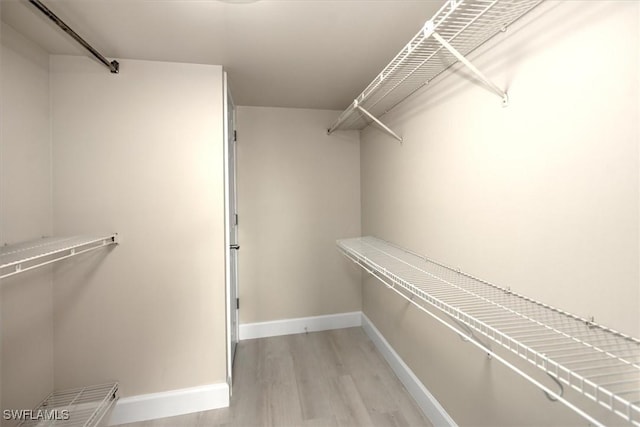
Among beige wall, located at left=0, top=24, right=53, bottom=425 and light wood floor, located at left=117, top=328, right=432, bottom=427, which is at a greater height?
beige wall, located at left=0, top=24, right=53, bottom=425

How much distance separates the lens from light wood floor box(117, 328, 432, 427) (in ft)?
5.63

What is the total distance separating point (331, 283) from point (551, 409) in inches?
81.0

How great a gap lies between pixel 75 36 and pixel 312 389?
2.56 m

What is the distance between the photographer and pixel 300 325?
2.79 m

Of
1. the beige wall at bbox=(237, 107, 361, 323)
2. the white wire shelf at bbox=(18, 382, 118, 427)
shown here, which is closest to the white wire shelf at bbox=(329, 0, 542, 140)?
the beige wall at bbox=(237, 107, 361, 323)

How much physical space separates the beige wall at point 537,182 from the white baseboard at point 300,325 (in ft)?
3.98

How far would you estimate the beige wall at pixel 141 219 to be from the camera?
1672mm

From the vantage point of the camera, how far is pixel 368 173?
2672 millimetres

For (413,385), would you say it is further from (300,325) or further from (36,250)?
(36,250)

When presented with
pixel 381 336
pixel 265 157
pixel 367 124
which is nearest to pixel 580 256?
pixel 381 336

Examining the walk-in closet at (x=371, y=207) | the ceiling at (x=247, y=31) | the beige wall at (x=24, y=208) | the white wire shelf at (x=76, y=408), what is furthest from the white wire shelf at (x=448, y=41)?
the white wire shelf at (x=76, y=408)

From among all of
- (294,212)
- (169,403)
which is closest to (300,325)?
(294,212)

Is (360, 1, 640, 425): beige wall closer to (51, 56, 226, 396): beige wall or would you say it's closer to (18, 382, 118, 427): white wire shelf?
(51, 56, 226, 396): beige wall

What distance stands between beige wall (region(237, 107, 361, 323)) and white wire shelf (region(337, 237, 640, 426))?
1517mm
